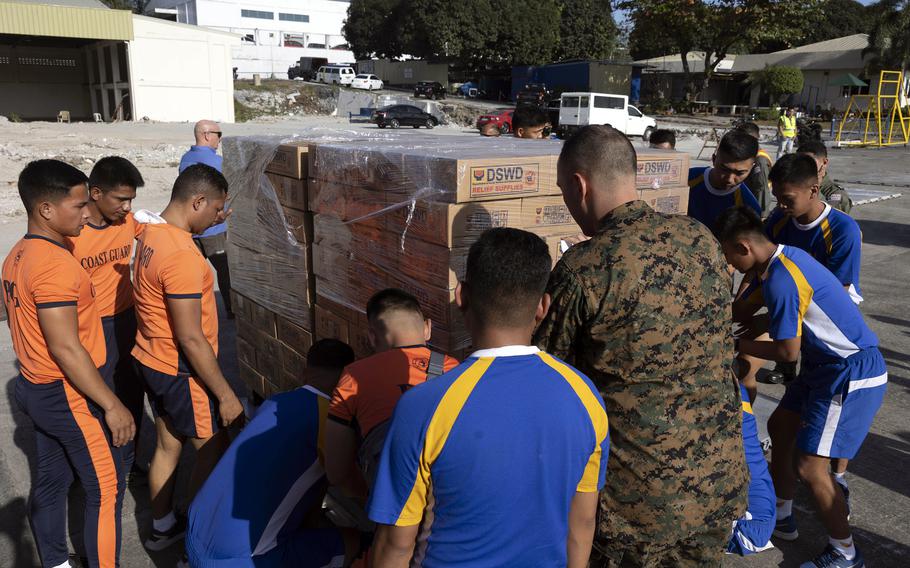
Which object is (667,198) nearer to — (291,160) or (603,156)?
(603,156)

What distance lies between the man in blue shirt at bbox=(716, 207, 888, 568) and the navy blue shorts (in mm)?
2479

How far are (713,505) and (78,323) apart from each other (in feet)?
8.34

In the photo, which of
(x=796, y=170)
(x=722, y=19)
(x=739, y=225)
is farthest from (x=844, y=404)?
(x=722, y=19)

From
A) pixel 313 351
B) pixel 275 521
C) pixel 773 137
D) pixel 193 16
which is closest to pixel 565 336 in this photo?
pixel 313 351

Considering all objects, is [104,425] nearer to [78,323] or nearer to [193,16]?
[78,323]

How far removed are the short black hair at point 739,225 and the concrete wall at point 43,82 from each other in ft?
141

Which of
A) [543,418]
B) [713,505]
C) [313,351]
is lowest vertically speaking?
[713,505]

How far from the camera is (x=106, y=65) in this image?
3581 cm

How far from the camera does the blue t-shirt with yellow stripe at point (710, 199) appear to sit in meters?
4.27

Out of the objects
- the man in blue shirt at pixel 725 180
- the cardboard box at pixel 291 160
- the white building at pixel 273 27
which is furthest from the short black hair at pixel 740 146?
the white building at pixel 273 27

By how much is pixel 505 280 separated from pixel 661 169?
2.15 meters

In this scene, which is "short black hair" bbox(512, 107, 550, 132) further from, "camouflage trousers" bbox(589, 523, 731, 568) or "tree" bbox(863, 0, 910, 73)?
"tree" bbox(863, 0, 910, 73)

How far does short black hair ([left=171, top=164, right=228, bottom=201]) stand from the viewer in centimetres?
299

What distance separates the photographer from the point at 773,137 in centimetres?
3045
